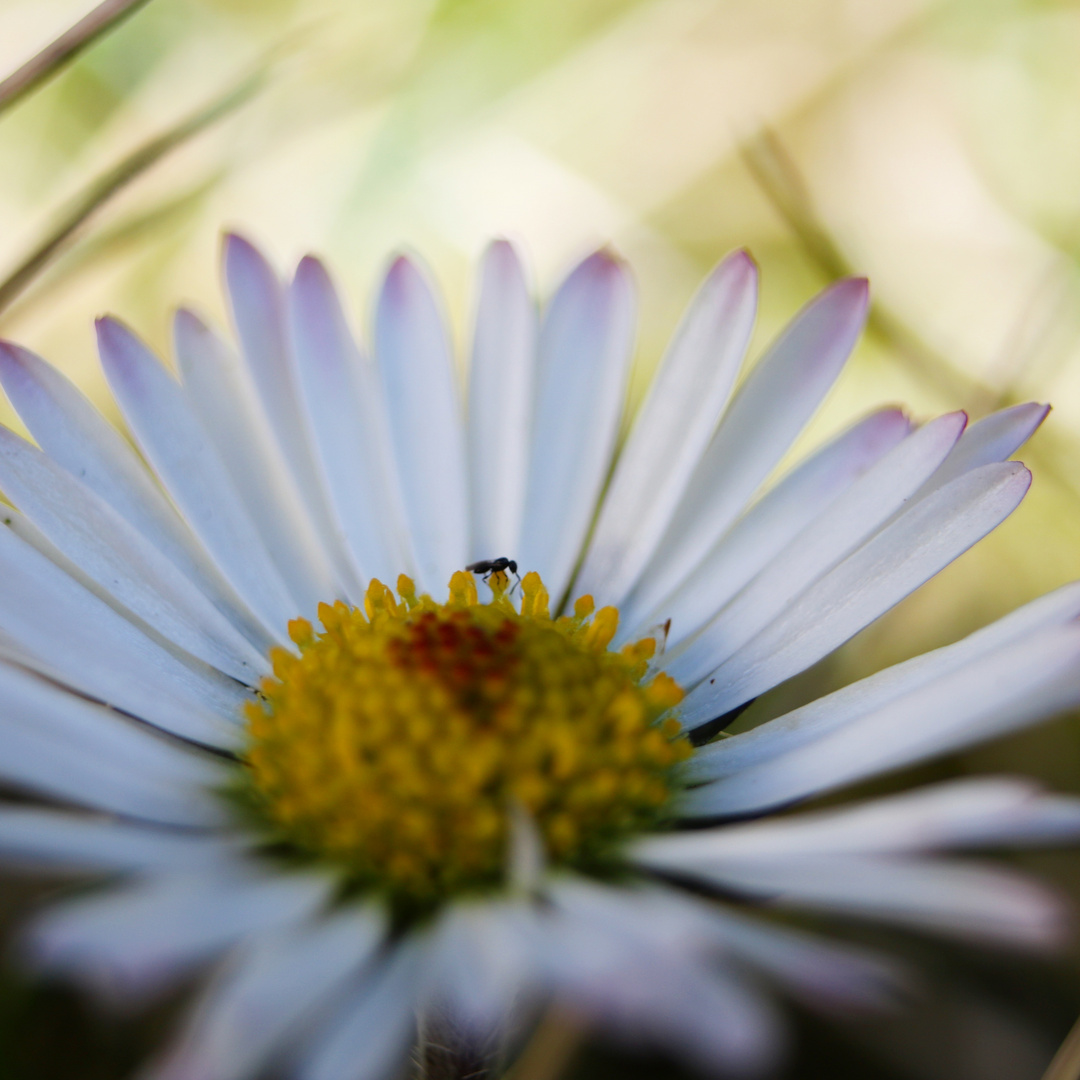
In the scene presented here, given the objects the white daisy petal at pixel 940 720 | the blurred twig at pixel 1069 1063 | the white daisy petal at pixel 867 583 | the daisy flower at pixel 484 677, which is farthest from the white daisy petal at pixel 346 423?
the blurred twig at pixel 1069 1063

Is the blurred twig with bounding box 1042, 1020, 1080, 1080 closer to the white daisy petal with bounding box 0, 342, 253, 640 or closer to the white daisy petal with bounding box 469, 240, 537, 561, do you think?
the white daisy petal with bounding box 469, 240, 537, 561

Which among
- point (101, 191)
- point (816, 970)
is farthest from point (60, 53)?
point (816, 970)

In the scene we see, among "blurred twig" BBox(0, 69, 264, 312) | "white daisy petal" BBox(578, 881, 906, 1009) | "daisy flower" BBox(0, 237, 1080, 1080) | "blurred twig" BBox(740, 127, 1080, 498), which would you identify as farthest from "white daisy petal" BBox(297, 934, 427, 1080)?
"blurred twig" BBox(740, 127, 1080, 498)

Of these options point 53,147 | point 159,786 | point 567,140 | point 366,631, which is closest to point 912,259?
point 567,140

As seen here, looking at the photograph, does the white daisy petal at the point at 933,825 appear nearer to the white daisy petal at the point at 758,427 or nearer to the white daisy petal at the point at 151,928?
the white daisy petal at the point at 151,928

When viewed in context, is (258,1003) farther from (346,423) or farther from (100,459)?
(346,423)
